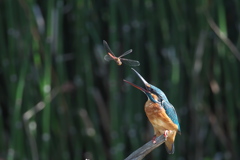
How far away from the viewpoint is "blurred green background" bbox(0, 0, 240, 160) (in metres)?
2.15

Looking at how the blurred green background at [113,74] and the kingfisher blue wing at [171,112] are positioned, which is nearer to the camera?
the kingfisher blue wing at [171,112]

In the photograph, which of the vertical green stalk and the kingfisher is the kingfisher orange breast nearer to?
the kingfisher

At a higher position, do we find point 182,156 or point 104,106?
point 104,106

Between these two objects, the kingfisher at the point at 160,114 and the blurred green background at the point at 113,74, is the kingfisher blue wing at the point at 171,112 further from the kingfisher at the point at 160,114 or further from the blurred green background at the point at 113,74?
the blurred green background at the point at 113,74

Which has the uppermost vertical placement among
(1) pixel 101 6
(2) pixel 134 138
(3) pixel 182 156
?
(1) pixel 101 6

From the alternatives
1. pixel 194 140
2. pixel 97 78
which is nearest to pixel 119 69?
pixel 97 78

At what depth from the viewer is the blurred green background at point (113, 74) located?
2.15 meters

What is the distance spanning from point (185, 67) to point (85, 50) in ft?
1.32

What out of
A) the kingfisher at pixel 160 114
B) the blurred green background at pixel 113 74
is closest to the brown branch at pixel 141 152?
the kingfisher at pixel 160 114

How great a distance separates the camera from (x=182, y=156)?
2312 mm

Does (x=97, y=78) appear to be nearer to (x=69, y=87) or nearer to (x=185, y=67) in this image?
(x=69, y=87)

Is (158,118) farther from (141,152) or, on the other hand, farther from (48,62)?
(48,62)

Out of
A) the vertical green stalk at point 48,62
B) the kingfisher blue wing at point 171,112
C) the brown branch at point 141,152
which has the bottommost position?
the brown branch at point 141,152

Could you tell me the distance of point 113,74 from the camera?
2168mm
